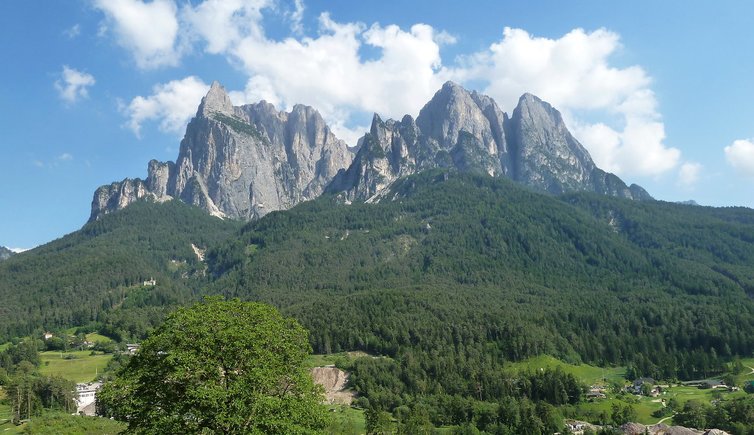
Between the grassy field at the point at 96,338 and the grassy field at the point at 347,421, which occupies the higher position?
the grassy field at the point at 96,338

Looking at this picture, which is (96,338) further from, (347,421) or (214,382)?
(214,382)

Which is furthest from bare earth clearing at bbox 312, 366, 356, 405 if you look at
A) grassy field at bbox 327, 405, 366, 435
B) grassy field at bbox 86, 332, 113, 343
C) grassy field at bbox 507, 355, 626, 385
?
grassy field at bbox 86, 332, 113, 343

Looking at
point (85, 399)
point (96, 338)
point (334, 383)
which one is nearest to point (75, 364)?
point (96, 338)

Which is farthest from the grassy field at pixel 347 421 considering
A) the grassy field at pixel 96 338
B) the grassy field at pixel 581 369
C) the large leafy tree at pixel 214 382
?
the grassy field at pixel 96 338

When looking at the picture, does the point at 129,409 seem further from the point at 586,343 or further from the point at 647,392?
the point at 586,343

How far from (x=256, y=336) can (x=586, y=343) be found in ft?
496

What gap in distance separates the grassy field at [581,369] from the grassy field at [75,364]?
112078 millimetres

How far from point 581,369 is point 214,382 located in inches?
5388

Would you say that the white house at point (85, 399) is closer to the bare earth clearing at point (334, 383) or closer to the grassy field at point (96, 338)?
the bare earth clearing at point (334, 383)

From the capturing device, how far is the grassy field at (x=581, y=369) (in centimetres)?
13512

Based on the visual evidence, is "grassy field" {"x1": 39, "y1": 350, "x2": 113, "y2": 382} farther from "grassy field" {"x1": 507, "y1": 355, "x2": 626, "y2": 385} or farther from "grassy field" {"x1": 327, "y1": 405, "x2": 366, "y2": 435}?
"grassy field" {"x1": 507, "y1": 355, "x2": 626, "y2": 385}

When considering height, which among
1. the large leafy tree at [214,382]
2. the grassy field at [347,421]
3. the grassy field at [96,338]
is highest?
the grassy field at [96,338]

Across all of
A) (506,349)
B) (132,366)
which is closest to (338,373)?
(506,349)

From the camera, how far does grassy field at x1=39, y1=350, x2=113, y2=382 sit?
144875 mm
